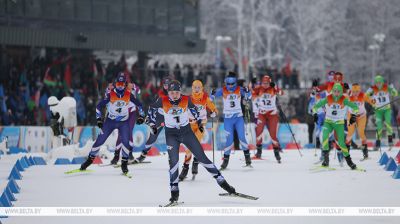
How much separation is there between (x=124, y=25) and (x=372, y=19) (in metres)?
27.7

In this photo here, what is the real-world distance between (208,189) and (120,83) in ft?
12.9

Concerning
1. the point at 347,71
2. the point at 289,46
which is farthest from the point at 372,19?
the point at 289,46

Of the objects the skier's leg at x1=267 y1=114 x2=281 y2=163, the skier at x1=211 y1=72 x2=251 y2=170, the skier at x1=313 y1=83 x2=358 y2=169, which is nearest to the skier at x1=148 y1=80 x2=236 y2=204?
the skier at x1=313 y1=83 x2=358 y2=169

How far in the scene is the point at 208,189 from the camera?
14.8 metres

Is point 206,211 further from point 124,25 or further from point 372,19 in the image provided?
point 372,19

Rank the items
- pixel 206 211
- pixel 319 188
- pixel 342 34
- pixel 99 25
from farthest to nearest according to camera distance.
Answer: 1. pixel 342 34
2. pixel 99 25
3. pixel 319 188
4. pixel 206 211

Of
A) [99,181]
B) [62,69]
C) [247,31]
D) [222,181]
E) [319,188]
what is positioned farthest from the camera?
[247,31]

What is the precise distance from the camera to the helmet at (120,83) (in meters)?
17.4

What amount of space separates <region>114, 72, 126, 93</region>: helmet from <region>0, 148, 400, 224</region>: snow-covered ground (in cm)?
199

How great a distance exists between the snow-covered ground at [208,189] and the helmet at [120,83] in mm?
1990

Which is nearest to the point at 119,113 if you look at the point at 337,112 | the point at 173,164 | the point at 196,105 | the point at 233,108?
the point at 196,105

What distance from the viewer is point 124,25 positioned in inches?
1617

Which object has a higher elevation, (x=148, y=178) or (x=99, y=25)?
(x=99, y=25)

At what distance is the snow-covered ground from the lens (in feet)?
40.9
